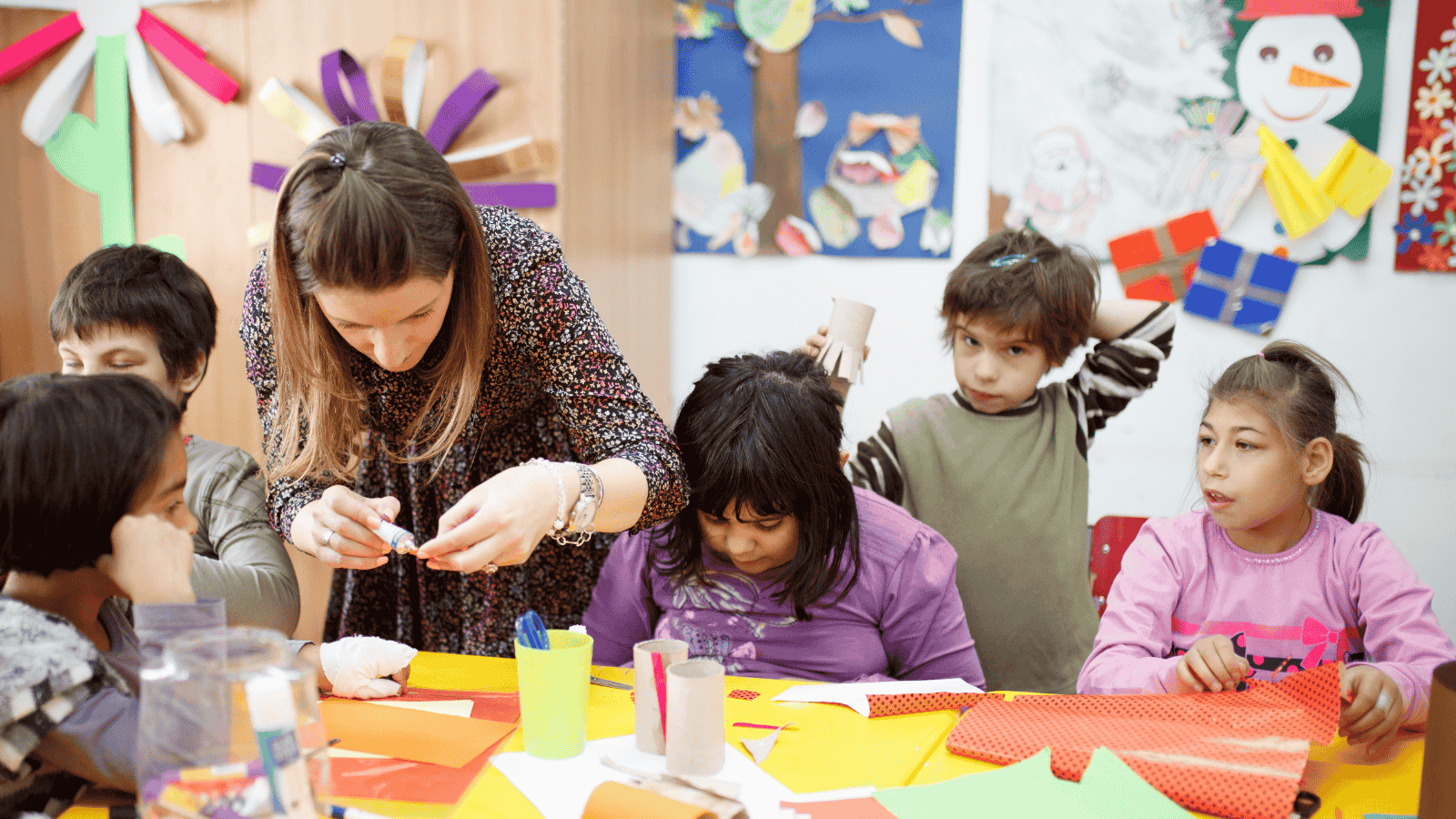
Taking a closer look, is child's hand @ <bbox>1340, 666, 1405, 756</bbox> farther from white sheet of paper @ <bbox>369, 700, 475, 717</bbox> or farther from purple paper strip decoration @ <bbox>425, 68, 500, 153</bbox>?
purple paper strip decoration @ <bbox>425, 68, 500, 153</bbox>

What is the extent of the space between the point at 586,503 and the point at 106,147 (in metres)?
2.07

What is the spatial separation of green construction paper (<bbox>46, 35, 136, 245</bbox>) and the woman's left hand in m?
1.91

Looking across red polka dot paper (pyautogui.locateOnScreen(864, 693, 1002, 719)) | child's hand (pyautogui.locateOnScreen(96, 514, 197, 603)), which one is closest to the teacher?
child's hand (pyautogui.locateOnScreen(96, 514, 197, 603))

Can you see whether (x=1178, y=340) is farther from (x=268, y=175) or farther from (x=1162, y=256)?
(x=268, y=175)

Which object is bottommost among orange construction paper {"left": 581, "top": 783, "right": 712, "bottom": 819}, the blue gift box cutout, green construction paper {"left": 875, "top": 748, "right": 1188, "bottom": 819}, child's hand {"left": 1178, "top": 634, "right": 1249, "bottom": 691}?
green construction paper {"left": 875, "top": 748, "right": 1188, "bottom": 819}

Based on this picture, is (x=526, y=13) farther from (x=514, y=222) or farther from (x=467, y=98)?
(x=514, y=222)

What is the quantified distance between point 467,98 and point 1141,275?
1.60 metres

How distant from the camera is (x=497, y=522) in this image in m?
1.00

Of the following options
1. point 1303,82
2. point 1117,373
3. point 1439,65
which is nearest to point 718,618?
point 1117,373

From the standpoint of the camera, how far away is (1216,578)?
1.34 meters

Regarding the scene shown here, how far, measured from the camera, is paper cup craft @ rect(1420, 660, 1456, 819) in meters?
0.72

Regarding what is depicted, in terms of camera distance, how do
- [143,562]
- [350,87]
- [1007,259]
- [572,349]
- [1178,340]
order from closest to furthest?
[143,562], [572,349], [1007,259], [350,87], [1178,340]

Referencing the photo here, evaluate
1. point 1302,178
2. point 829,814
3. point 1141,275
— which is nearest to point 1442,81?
point 1302,178

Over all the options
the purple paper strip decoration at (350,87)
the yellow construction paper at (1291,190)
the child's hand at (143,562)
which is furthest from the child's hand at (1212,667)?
the purple paper strip decoration at (350,87)
